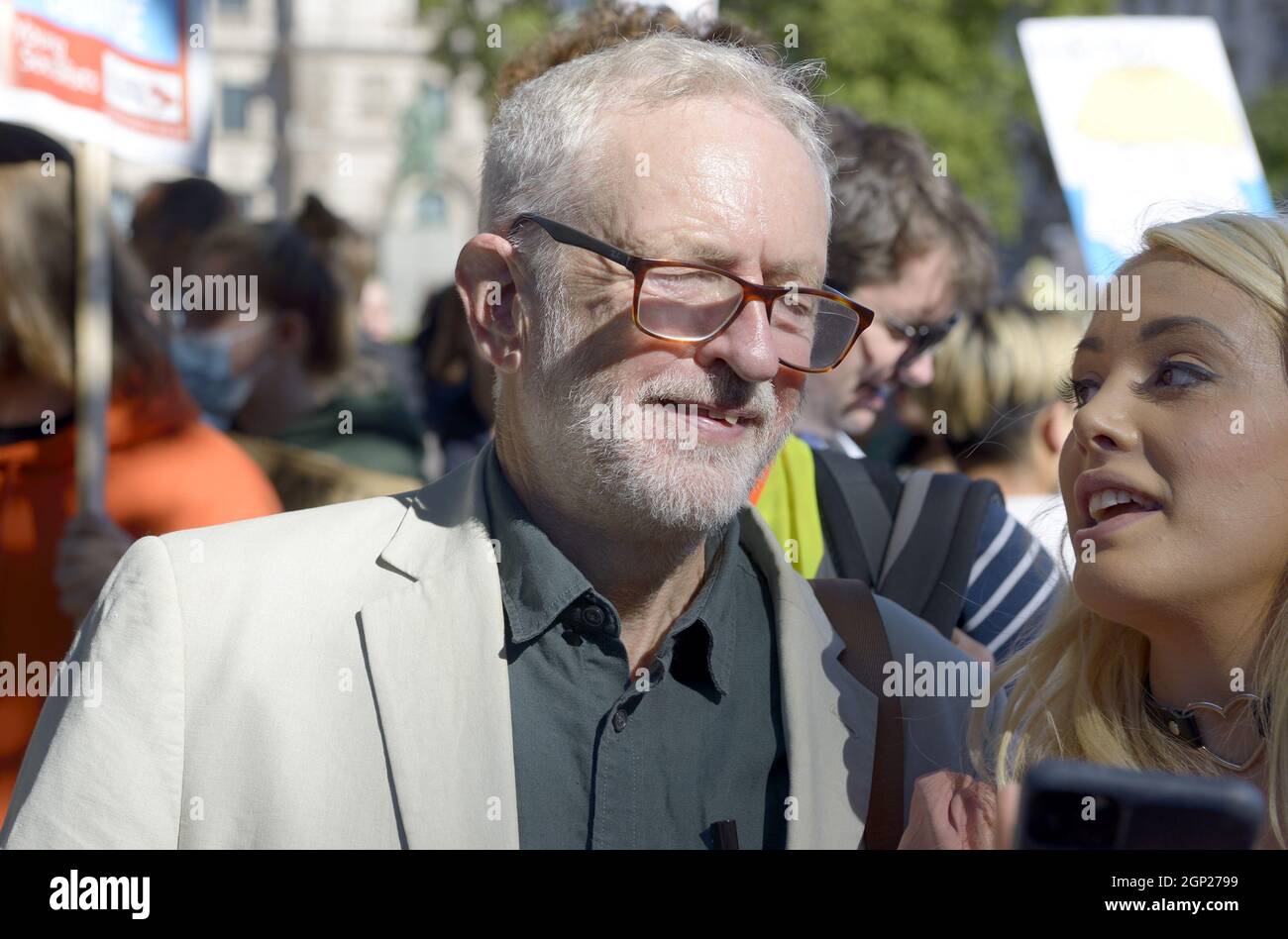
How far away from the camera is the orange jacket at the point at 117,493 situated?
3.22 m

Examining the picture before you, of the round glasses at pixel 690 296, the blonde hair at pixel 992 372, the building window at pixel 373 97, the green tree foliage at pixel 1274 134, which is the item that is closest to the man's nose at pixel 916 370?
the blonde hair at pixel 992 372

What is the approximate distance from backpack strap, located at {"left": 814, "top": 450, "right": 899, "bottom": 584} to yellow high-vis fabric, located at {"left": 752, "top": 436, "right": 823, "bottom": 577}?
0.02 metres

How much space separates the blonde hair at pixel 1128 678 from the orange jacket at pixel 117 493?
196cm

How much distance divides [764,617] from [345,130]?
59.7 m

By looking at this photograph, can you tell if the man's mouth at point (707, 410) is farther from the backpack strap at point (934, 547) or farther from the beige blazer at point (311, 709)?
the backpack strap at point (934, 547)

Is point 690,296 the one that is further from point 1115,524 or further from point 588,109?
point 1115,524

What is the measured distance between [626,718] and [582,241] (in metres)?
0.69

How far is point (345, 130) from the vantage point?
58.8 m

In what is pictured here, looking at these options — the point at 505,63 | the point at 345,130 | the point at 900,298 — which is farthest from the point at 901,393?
the point at 345,130

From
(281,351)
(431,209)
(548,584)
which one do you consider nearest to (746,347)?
(548,584)

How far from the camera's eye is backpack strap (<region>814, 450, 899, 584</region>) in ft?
8.80
